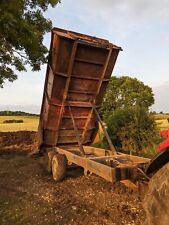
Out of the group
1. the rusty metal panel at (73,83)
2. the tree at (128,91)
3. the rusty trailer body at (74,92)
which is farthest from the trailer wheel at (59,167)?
the tree at (128,91)

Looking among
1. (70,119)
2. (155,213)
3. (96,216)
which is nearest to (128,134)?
(70,119)

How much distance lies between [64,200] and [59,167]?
1.61 metres

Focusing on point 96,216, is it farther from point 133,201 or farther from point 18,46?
point 18,46

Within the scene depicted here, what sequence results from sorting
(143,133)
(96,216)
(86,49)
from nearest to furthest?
(96,216), (86,49), (143,133)

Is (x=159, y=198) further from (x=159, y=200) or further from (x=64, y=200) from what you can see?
(x=64, y=200)

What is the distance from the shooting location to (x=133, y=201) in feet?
19.6

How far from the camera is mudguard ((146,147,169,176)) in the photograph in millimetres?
3246

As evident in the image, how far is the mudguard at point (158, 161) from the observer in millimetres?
3246

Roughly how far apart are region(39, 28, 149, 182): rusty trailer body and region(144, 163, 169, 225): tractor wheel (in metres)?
3.70

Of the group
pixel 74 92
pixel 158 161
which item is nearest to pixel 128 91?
pixel 74 92

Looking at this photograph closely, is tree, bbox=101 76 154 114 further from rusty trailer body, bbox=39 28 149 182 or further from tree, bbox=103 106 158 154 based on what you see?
rusty trailer body, bbox=39 28 149 182

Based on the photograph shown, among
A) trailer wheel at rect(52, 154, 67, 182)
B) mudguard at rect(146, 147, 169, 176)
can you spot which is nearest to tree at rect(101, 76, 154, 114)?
trailer wheel at rect(52, 154, 67, 182)

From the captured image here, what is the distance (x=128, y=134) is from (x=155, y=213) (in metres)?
8.59

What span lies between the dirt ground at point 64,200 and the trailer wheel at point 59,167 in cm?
19
